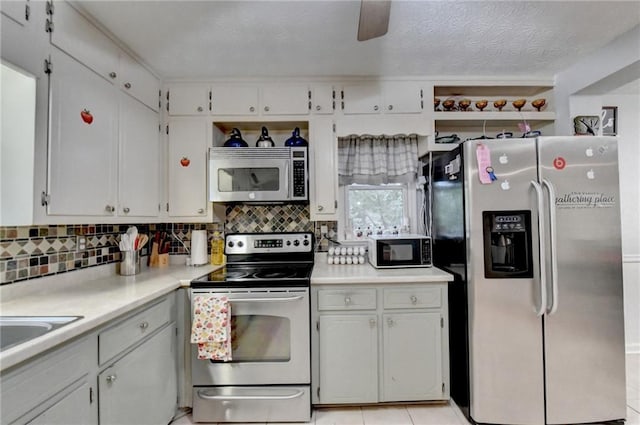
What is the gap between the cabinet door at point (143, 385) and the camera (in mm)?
1248

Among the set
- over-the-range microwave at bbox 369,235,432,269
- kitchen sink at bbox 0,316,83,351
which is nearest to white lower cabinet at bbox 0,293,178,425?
kitchen sink at bbox 0,316,83,351

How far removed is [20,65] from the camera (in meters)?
1.22

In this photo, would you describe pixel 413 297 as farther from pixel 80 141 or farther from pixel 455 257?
pixel 80 141

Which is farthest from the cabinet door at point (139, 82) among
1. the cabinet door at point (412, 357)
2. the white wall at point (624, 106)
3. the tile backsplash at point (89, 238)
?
the white wall at point (624, 106)

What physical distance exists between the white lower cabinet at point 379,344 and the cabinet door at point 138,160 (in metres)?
1.33

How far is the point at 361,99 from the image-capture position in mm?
2295

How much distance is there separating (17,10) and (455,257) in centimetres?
253

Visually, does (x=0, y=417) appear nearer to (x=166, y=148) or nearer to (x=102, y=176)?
(x=102, y=176)

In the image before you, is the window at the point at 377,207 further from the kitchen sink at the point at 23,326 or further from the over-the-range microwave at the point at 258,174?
the kitchen sink at the point at 23,326

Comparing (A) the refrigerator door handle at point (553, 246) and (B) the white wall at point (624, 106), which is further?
(B) the white wall at point (624, 106)

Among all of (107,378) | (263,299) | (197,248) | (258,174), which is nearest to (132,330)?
(107,378)

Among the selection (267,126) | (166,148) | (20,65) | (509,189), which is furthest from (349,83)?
(20,65)

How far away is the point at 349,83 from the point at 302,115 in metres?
0.45

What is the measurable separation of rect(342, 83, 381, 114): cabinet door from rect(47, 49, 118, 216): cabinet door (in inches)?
61.4
